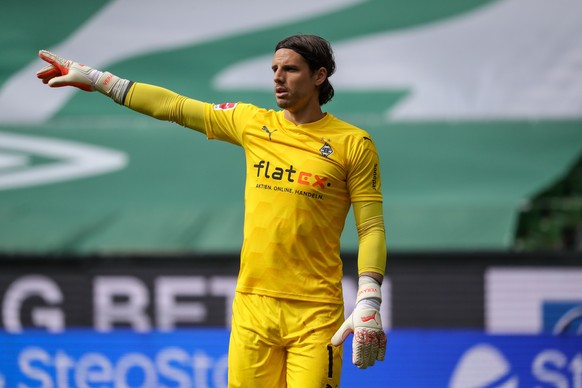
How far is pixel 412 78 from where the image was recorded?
9.49m

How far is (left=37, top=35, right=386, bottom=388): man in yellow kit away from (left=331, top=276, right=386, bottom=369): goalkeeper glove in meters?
0.02

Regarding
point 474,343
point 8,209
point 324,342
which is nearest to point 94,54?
point 8,209

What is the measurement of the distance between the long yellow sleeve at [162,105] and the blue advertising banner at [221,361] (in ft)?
8.71

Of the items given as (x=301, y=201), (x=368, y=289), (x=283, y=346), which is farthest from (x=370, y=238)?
(x=283, y=346)

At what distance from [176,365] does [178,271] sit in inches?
74.6

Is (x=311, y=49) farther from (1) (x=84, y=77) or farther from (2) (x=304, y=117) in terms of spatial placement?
(1) (x=84, y=77)

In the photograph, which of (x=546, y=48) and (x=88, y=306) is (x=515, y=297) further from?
(x=88, y=306)

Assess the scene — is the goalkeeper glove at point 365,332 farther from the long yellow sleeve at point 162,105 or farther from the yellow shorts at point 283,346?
the long yellow sleeve at point 162,105

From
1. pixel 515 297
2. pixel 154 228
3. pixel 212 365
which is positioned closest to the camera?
pixel 212 365

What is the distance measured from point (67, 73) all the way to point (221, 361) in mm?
2853

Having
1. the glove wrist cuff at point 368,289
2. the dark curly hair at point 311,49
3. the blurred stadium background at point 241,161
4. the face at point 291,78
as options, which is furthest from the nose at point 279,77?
the blurred stadium background at point 241,161

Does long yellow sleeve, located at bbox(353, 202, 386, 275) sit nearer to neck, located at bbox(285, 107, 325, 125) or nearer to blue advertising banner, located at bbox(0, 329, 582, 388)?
neck, located at bbox(285, 107, 325, 125)

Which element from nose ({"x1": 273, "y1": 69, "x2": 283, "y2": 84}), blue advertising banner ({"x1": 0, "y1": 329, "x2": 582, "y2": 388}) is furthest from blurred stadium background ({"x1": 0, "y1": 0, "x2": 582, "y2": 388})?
nose ({"x1": 273, "y1": 69, "x2": 283, "y2": 84})

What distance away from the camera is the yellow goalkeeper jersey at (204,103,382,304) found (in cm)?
451
